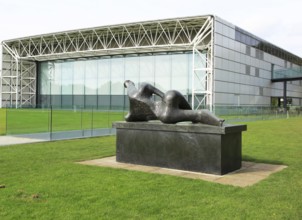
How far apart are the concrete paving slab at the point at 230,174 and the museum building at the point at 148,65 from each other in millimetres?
29364

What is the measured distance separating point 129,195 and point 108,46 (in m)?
47.2

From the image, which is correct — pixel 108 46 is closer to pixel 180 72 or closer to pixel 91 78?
pixel 91 78

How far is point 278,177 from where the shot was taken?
8016 mm

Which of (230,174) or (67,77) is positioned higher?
(67,77)

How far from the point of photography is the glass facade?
4706 cm

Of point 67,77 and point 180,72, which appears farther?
point 67,77

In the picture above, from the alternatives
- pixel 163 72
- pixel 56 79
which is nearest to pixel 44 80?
pixel 56 79

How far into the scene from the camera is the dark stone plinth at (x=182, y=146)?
8258mm

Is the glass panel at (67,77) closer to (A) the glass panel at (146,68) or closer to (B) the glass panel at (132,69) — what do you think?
(B) the glass panel at (132,69)

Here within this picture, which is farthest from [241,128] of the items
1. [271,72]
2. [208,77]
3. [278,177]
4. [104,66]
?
[271,72]

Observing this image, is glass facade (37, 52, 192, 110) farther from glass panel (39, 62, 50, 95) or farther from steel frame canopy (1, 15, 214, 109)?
steel frame canopy (1, 15, 214, 109)

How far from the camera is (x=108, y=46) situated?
171ft

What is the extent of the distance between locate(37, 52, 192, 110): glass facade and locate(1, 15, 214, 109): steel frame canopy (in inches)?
52.7

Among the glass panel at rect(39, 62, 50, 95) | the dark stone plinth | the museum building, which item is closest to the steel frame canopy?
the museum building
